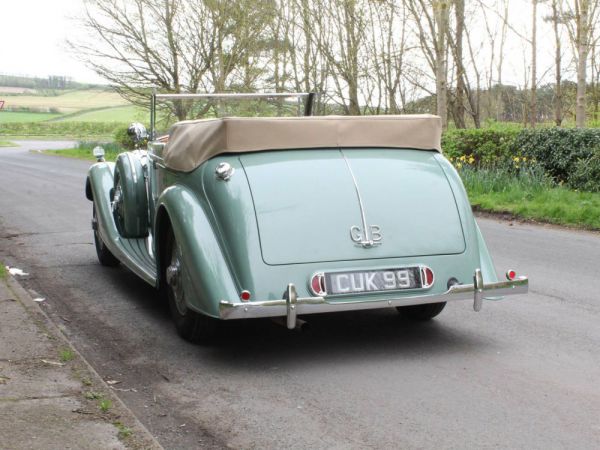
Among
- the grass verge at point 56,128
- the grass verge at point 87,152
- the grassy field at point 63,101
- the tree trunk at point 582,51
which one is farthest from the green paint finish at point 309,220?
the grassy field at point 63,101

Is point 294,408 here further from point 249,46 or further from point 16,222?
Answer: point 249,46

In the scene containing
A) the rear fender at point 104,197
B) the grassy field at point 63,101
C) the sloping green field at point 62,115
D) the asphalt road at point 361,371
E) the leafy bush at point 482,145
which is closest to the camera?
the asphalt road at point 361,371

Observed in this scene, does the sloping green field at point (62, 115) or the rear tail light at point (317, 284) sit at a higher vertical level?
the sloping green field at point (62, 115)

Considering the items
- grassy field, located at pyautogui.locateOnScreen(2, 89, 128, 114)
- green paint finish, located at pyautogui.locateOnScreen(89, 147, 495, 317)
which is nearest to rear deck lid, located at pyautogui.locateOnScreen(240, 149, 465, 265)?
green paint finish, located at pyautogui.locateOnScreen(89, 147, 495, 317)

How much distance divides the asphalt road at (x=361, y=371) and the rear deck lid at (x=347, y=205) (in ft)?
2.13

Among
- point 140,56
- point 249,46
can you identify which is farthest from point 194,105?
point 140,56

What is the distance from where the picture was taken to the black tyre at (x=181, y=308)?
5.57 m

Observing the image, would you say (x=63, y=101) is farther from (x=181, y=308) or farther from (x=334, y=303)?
(x=334, y=303)

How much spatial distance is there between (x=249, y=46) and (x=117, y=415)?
25.5m

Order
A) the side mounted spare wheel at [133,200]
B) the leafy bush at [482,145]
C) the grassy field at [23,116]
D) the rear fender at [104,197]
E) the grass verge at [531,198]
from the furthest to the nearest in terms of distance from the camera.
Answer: the grassy field at [23,116] → the leafy bush at [482,145] → the grass verge at [531,198] → the rear fender at [104,197] → the side mounted spare wheel at [133,200]

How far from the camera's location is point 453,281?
5445 mm

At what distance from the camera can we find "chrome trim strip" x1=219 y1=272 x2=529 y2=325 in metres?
4.92

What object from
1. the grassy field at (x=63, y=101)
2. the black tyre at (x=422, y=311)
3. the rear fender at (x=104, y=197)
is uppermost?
the grassy field at (x=63, y=101)

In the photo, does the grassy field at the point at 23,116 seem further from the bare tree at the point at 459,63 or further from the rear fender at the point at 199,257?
the rear fender at the point at 199,257
